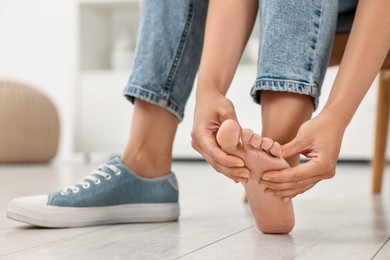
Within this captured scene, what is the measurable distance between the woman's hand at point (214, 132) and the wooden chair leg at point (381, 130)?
1036mm

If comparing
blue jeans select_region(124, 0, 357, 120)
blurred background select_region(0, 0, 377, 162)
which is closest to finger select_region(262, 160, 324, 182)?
blue jeans select_region(124, 0, 357, 120)

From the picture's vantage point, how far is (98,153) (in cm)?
391

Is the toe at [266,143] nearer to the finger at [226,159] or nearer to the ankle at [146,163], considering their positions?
the finger at [226,159]

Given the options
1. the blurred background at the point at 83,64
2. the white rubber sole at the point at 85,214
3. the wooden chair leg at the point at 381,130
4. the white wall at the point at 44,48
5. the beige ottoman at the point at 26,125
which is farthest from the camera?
the white wall at the point at 44,48

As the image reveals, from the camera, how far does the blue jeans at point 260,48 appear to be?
34.4 inches

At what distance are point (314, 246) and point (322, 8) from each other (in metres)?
0.32

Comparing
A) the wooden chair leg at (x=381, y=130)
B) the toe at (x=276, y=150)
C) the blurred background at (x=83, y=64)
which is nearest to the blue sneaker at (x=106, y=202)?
the toe at (x=276, y=150)

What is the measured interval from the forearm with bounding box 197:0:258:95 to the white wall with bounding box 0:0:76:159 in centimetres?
306

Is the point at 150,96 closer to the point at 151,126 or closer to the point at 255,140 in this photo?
the point at 151,126

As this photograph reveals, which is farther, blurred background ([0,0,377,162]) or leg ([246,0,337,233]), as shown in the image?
blurred background ([0,0,377,162])

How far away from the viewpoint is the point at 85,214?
3.44ft

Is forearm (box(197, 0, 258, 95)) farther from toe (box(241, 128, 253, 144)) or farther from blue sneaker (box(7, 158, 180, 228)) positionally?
blue sneaker (box(7, 158, 180, 228))

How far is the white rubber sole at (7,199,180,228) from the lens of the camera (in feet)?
3.37

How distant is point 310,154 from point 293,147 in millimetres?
25
